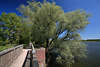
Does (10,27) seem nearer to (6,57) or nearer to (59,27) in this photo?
(59,27)

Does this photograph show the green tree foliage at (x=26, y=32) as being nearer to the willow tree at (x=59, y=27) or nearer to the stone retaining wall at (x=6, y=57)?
the willow tree at (x=59, y=27)

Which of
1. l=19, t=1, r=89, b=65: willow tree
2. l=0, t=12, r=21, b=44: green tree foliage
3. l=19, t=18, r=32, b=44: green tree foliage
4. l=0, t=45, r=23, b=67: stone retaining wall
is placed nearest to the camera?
l=0, t=45, r=23, b=67: stone retaining wall

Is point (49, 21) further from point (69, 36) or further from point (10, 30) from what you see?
point (10, 30)

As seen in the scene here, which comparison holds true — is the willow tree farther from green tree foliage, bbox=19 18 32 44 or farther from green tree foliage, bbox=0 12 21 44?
green tree foliage, bbox=0 12 21 44

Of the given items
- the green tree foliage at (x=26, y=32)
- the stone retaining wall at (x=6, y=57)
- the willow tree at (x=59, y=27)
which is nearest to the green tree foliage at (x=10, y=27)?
the green tree foliage at (x=26, y=32)

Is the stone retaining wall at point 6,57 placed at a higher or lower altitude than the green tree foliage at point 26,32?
lower

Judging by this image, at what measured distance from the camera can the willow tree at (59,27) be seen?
25.0 feet

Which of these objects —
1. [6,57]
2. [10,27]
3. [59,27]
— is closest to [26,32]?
[10,27]

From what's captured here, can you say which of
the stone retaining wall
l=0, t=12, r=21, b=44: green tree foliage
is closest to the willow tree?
l=0, t=12, r=21, b=44: green tree foliage

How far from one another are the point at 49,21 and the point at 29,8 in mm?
3488

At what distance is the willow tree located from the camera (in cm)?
763

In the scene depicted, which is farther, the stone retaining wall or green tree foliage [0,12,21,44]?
green tree foliage [0,12,21,44]

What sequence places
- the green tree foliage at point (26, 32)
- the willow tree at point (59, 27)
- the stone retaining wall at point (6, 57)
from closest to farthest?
1. the stone retaining wall at point (6, 57)
2. the willow tree at point (59, 27)
3. the green tree foliage at point (26, 32)

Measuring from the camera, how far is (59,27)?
334 inches
